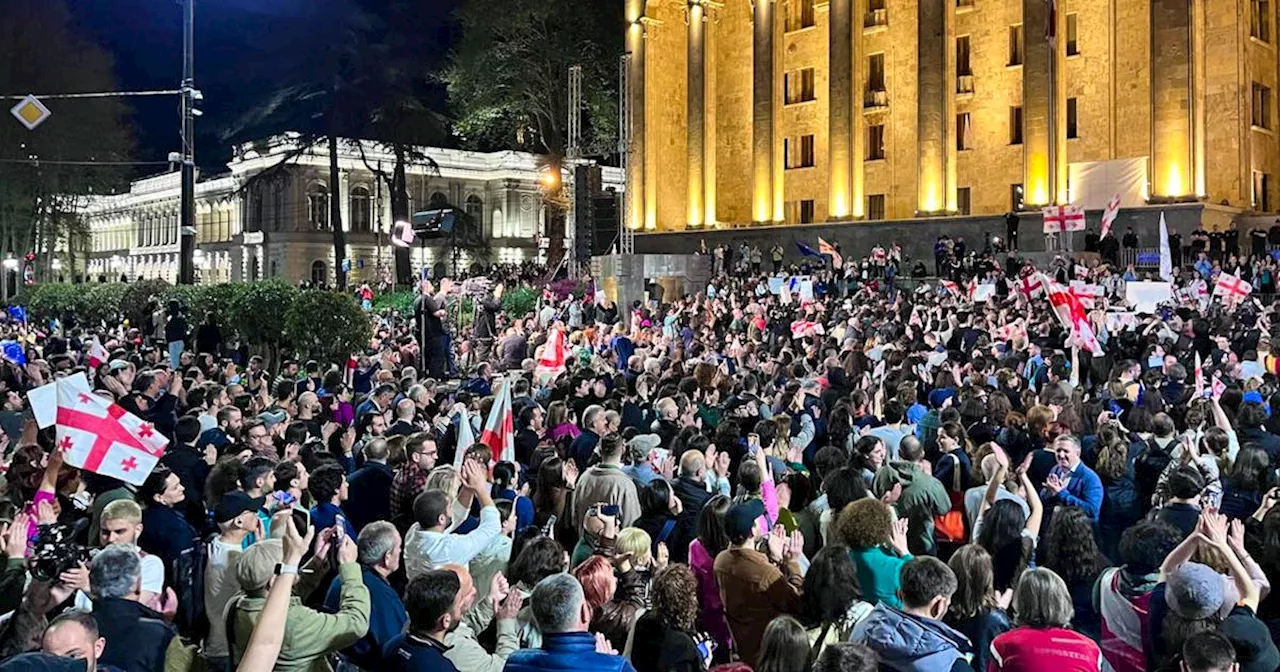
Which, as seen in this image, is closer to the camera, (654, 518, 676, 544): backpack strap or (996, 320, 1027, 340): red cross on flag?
(654, 518, 676, 544): backpack strap

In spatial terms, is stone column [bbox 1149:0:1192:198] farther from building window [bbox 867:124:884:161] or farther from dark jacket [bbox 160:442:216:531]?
dark jacket [bbox 160:442:216:531]

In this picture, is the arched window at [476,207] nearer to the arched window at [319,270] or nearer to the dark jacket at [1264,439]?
the arched window at [319,270]

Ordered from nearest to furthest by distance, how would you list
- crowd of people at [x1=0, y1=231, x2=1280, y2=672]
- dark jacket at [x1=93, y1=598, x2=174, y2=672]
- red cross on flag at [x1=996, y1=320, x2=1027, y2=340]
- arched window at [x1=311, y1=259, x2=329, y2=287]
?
crowd of people at [x1=0, y1=231, x2=1280, y2=672], dark jacket at [x1=93, y1=598, x2=174, y2=672], red cross on flag at [x1=996, y1=320, x2=1027, y2=340], arched window at [x1=311, y1=259, x2=329, y2=287]

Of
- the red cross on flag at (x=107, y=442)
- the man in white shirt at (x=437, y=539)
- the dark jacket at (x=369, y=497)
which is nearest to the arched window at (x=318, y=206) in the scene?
the red cross on flag at (x=107, y=442)

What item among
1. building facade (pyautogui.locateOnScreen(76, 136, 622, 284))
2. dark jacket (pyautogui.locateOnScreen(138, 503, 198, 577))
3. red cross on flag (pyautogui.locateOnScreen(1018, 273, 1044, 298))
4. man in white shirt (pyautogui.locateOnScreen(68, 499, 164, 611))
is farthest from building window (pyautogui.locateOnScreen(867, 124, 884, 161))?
man in white shirt (pyautogui.locateOnScreen(68, 499, 164, 611))

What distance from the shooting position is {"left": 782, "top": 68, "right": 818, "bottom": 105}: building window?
4788 cm

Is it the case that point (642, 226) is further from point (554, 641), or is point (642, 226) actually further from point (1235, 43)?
point (554, 641)

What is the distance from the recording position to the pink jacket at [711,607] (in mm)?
6043

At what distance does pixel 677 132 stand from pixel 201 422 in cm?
4248

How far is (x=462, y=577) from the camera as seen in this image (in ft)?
16.2

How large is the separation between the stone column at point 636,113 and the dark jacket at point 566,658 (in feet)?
150

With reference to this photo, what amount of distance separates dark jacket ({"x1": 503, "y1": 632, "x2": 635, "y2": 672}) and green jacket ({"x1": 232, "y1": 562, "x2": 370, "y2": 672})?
0.84 m

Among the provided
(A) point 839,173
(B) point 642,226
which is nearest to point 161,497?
(A) point 839,173

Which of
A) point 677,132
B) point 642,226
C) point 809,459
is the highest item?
point 677,132
